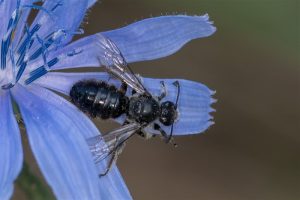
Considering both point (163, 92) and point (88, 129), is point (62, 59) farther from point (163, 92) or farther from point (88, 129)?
point (163, 92)

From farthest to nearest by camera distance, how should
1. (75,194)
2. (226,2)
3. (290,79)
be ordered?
(290,79), (226,2), (75,194)

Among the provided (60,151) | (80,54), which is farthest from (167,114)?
(60,151)

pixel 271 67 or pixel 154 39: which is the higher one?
pixel 154 39

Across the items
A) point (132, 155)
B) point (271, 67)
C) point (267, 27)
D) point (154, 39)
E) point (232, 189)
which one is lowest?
point (232, 189)

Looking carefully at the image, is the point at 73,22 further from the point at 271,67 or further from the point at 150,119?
the point at 271,67

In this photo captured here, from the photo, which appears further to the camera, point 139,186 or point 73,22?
point 139,186

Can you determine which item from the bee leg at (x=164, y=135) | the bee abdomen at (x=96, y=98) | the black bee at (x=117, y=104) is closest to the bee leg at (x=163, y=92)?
the black bee at (x=117, y=104)

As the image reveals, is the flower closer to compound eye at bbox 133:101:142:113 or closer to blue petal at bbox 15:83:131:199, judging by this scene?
blue petal at bbox 15:83:131:199

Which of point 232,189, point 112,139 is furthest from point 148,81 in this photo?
point 232,189
